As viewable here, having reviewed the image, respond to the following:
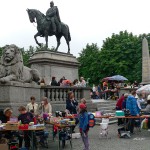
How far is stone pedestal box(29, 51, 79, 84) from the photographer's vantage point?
→ 26156mm

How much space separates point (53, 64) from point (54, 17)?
3.51 metres

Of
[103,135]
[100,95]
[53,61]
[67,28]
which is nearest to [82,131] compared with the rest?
[103,135]

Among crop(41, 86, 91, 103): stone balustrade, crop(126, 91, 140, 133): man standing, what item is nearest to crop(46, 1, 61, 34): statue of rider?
crop(41, 86, 91, 103): stone balustrade

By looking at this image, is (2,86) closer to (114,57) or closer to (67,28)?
(67,28)

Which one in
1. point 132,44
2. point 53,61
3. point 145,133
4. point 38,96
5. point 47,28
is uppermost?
point 132,44

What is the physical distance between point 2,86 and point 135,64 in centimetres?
4380

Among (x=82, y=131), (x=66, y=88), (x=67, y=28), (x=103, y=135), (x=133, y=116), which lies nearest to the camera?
(x=82, y=131)

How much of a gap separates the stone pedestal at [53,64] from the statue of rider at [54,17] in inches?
77.8

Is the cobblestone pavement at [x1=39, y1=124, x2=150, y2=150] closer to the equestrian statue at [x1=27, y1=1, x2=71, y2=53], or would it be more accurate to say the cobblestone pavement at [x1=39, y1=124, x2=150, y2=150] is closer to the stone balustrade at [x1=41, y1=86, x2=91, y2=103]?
the stone balustrade at [x1=41, y1=86, x2=91, y2=103]

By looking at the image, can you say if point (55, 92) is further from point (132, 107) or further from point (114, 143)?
point (114, 143)

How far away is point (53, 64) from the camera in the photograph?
1057 inches

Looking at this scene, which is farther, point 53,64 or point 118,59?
point 118,59

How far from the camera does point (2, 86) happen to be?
15.4 m

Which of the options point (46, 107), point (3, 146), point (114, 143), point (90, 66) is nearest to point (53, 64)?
point (46, 107)
